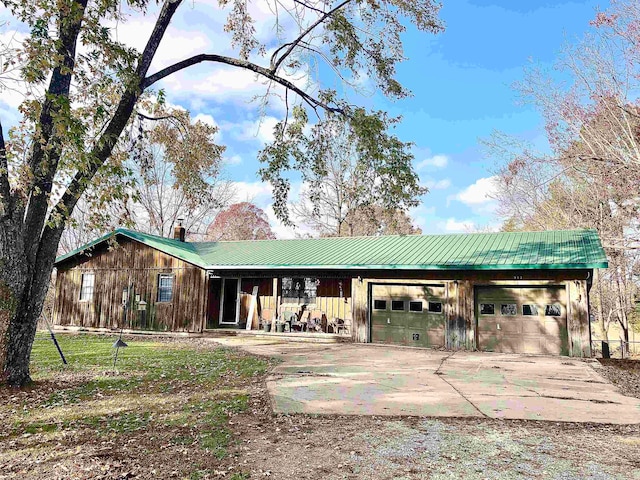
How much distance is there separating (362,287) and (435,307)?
8.22 ft

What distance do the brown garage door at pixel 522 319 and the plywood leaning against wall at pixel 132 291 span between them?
1024 cm

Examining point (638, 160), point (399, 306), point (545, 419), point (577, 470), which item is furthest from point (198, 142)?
point (638, 160)

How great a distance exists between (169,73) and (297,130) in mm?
2965

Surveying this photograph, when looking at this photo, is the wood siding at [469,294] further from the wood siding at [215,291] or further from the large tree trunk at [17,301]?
the large tree trunk at [17,301]

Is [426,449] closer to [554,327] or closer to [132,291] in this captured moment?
[554,327]

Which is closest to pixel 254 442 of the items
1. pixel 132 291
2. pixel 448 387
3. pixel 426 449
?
pixel 426 449

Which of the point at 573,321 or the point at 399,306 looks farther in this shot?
the point at 399,306

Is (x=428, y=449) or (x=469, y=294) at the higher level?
(x=469, y=294)

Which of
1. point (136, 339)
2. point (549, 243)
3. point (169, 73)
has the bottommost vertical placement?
point (136, 339)

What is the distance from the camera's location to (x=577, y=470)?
13.3 ft

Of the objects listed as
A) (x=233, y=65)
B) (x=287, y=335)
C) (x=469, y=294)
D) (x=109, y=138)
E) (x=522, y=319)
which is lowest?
(x=287, y=335)

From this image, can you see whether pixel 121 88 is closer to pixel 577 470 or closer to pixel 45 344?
pixel 577 470

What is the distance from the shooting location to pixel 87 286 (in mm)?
19297

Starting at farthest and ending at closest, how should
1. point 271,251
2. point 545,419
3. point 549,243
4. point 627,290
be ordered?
1. point 627,290
2. point 271,251
3. point 549,243
4. point 545,419
